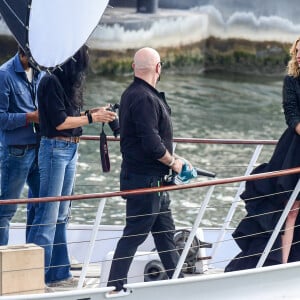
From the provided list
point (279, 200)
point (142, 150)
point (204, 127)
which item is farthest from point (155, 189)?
point (204, 127)

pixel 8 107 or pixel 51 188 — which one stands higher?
pixel 8 107

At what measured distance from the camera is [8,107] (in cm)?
902

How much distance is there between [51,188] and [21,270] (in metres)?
1.02

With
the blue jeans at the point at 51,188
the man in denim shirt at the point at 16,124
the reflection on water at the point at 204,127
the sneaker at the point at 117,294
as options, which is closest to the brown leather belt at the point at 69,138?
the blue jeans at the point at 51,188

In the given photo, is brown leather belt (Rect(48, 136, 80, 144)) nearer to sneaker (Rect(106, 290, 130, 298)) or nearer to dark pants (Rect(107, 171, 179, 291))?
dark pants (Rect(107, 171, 179, 291))

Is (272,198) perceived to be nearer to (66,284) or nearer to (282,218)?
(282,218)

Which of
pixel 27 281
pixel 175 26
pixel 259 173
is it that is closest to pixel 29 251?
pixel 27 281

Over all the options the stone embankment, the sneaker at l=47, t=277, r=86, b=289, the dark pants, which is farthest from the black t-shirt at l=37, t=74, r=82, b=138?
the stone embankment

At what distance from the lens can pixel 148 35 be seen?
35781 millimetres

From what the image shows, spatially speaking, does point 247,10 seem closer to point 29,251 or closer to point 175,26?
point 175,26

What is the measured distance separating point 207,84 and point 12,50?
5628 mm

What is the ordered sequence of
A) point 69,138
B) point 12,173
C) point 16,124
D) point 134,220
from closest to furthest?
point 134,220 → point 69,138 → point 16,124 → point 12,173

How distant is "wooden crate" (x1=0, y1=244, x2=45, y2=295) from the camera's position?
7871 mm

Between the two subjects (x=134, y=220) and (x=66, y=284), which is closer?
(x=134, y=220)
